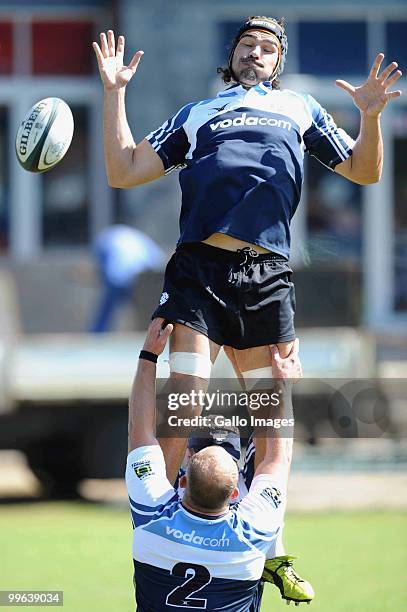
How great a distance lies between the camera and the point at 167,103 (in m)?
14.6

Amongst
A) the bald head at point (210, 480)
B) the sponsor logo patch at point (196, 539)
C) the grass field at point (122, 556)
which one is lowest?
the grass field at point (122, 556)

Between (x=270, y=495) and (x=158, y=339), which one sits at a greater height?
(x=158, y=339)

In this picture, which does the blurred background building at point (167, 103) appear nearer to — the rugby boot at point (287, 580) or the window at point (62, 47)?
the window at point (62, 47)

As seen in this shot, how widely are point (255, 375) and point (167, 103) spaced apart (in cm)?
925

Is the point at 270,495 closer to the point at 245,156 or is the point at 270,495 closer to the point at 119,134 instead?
the point at 245,156

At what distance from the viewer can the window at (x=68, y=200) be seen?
15375mm

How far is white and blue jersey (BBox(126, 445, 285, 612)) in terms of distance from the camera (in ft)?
16.7

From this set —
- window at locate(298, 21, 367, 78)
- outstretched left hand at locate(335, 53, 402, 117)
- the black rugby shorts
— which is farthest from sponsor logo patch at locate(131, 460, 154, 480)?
window at locate(298, 21, 367, 78)

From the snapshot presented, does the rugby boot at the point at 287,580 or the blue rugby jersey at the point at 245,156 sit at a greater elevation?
the blue rugby jersey at the point at 245,156

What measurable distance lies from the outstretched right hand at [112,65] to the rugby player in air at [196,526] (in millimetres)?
1221

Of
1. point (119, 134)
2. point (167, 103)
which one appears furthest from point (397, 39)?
point (119, 134)

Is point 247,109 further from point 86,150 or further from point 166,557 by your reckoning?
point 86,150

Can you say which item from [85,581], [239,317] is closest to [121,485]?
[85,581]

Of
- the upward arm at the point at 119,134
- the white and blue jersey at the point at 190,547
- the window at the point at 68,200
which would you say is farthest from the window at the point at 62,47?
the white and blue jersey at the point at 190,547
